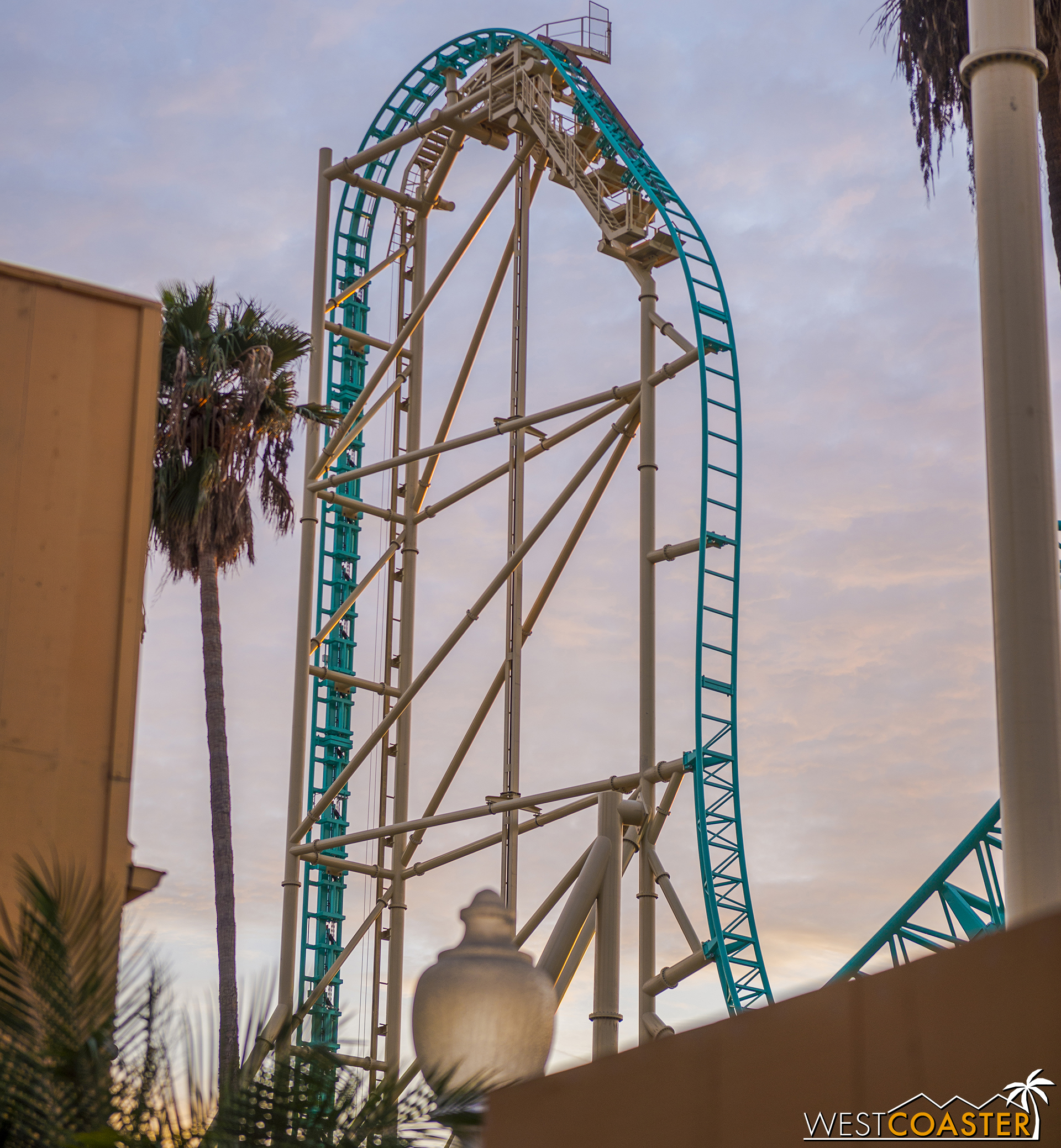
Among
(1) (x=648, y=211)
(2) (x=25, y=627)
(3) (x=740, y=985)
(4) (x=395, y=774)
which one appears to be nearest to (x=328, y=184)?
(1) (x=648, y=211)

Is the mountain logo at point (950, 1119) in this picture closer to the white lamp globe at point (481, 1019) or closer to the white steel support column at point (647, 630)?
the white lamp globe at point (481, 1019)

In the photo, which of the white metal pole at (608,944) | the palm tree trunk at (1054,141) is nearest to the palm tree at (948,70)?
the palm tree trunk at (1054,141)

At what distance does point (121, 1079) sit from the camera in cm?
531

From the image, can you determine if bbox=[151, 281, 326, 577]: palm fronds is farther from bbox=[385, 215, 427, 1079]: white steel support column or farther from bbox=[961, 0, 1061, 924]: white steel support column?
A: bbox=[961, 0, 1061, 924]: white steel support column

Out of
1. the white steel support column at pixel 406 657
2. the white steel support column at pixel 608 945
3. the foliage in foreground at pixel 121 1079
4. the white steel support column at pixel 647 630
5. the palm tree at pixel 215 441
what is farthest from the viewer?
the palm tree at pixel 215 441

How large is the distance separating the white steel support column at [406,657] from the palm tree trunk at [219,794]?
1.92 m

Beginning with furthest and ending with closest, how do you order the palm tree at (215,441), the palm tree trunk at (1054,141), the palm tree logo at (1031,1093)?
the palm tree at (215,441), the palm tree trunk at (1054,141), the palm tree logo at (1031,1093)

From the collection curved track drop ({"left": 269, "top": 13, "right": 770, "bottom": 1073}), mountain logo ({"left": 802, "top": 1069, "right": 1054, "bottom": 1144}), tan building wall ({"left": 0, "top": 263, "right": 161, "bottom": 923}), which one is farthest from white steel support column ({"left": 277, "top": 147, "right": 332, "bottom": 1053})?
mountain logo ({"left": 802, "top": 1069, "right": 1054, "bottom": 1144})

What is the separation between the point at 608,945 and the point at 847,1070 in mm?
7882

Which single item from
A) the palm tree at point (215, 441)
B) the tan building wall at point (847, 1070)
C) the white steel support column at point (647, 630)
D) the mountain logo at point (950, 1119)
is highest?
the palm tree at point (215, 441)

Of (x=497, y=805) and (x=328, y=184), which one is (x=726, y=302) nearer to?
(x=497, y=805)

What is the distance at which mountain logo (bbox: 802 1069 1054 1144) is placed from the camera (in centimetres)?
369

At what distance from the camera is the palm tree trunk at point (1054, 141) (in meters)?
15.1

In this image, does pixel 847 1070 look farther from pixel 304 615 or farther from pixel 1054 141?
pixel 304 615
